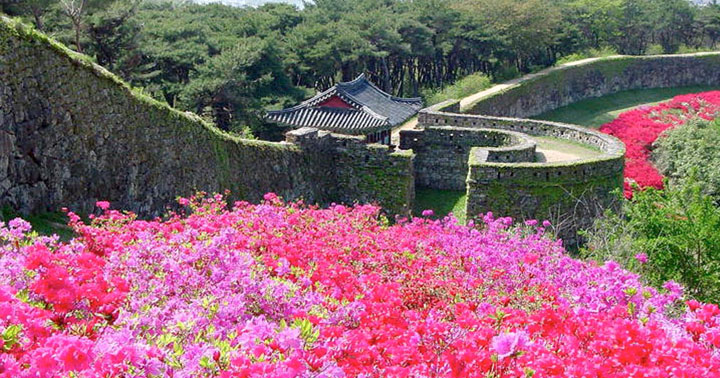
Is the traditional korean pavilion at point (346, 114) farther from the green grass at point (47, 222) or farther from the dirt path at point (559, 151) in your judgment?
the green grass at point (47, 222)

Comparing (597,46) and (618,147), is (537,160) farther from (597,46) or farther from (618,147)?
(597,46)

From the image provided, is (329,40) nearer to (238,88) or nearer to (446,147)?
(238,88)

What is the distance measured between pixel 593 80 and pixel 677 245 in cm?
4168

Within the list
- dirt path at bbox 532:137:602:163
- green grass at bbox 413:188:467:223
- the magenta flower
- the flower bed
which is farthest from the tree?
the magenta flower

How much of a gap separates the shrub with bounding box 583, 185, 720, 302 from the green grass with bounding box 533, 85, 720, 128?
28.9 meters

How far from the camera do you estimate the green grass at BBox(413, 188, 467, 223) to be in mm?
21203

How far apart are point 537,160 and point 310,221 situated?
Result: 13.1 meters

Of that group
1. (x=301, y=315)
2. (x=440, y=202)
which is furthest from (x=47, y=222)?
(x=440, y=202)

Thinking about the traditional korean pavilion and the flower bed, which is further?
the flower bed

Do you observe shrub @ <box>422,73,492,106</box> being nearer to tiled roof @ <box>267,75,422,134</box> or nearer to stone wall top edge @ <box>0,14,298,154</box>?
tiled roof @ <box>267,75,422,134</box>

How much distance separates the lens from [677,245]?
1262 centimetres

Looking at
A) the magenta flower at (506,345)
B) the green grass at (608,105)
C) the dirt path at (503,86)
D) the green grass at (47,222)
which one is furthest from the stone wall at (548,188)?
the green grass at (608,105)

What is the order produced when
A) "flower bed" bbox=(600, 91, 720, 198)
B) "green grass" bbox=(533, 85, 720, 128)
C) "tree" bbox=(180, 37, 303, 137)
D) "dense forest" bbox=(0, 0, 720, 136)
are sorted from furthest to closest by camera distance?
"green grass" bbox=(533, 85, 720, 128) → "tree" bbox=(180, 37, 303, 137) → "flower bed" bbox=(600, 91, 720, 198) → "dense forest" bbox=(0, 0, 720, 136)

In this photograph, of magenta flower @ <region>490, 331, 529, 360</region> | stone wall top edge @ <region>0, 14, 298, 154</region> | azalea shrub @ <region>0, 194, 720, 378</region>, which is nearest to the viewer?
azalea shrub @ <region>0, 194, 720, 378</region>
